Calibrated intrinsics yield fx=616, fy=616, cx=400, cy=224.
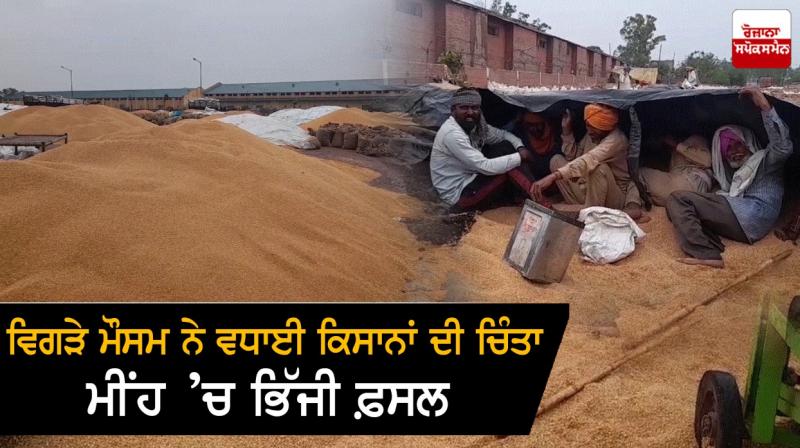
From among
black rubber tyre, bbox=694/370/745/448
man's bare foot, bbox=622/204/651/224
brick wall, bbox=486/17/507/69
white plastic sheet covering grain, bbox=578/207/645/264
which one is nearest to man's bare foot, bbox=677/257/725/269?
white plastic sheet covering grain, bbox=578/207/645/264

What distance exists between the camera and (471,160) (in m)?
5.73

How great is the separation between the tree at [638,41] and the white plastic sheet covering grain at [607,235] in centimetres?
2701

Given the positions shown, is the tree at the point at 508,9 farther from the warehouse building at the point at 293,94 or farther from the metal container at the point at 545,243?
the metal container at the point at 545,243

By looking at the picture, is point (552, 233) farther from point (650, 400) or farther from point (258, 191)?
point (258, 191)

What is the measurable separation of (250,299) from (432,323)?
101cm

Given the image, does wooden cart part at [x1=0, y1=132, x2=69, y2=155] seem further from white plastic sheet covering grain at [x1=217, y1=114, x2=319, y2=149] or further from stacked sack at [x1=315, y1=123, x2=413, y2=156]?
stacked sack at [x1=315, y1=123, x2=413, y2=156]

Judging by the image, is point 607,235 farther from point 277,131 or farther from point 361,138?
point 277,131

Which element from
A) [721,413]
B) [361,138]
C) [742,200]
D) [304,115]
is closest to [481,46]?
[304,115]

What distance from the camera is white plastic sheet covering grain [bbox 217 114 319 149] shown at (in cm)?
886

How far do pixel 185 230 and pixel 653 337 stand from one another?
2800mm

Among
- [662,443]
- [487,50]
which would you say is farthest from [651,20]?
[662,443]

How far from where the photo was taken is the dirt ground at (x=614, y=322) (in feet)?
8.15

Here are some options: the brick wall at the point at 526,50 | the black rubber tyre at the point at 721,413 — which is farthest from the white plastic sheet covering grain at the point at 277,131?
the brick wall at the point at 526,50

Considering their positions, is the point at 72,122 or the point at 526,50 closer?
the point at 72,122
